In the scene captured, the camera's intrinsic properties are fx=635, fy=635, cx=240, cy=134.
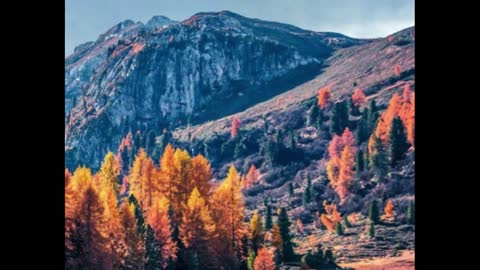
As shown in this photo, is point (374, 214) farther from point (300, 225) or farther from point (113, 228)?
point (113, 228)

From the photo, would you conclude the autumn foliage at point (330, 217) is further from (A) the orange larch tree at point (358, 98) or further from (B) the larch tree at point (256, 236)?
(A) the orange larch tree at point (358, 98)

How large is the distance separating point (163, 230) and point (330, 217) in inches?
893

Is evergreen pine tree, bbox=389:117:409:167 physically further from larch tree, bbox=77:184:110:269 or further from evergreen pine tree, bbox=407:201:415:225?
larch tree, bbox=77:184:110:269

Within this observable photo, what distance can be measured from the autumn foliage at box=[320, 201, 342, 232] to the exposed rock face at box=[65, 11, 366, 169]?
46112 millimetres

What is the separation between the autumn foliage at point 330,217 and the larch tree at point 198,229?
20026 millimetres

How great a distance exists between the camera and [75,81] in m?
152

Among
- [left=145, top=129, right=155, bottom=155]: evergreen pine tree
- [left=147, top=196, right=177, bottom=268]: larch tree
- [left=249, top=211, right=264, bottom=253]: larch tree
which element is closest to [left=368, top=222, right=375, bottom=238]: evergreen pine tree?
[left=249, top=211, right=264, bottom=253]: larch tree

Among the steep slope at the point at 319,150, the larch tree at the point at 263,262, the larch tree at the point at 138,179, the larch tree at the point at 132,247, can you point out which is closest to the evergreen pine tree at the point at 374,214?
the steep slope at the point at 319,150

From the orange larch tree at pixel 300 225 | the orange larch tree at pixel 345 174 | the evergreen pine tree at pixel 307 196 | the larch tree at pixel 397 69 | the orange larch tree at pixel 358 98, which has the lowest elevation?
the orange larch tree at pixel 300 225

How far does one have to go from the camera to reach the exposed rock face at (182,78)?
11044 centimetres

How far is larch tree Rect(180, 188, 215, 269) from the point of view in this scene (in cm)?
4084

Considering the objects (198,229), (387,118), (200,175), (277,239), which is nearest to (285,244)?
(277,239)
